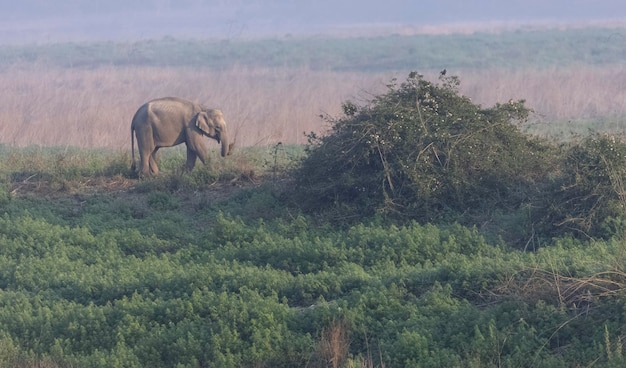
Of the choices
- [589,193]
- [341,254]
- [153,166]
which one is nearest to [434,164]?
[589,193]

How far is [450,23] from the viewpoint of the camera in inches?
3484

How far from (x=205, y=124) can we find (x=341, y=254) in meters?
4.85

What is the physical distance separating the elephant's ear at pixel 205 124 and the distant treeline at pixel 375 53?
1021 inches

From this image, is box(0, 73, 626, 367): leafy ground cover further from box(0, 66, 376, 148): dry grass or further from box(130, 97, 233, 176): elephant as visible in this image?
box(0, 66, 376, 148): dry grass

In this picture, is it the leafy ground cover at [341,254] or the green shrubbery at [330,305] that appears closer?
the green shrubbery at [330,305]

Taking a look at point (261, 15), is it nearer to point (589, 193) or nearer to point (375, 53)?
point (375, 53)

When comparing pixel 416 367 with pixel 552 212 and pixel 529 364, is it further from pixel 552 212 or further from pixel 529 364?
pixel 552 212

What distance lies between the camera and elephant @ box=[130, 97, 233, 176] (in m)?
13.6

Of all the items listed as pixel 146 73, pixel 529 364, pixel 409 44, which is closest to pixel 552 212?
pixel 529 364

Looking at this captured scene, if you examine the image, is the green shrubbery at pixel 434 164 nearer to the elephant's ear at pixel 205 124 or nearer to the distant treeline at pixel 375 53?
the elephant's ear at pixel 205 124

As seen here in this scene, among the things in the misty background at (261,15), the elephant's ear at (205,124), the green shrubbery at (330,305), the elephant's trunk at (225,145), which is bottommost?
the misty background at (261,15)

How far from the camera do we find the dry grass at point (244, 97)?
838 inches

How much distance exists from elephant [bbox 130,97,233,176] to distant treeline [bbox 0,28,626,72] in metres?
25.9

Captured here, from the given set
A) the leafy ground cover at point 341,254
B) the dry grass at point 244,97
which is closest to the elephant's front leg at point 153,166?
the leafy ground cover at point 341,254
